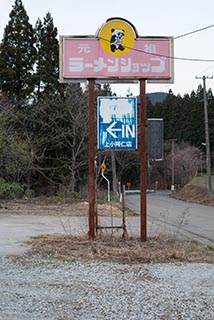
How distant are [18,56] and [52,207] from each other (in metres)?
16.8

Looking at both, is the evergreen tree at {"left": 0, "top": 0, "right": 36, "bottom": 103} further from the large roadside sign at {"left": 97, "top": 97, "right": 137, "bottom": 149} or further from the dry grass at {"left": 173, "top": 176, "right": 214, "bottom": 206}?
the large roadside sign at {"left": 97, "top": 97, "right": 137, "bottom": 149}

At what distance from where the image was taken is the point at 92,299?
505 centimetres

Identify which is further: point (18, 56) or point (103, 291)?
point (18, 56)

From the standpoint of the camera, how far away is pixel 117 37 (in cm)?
909

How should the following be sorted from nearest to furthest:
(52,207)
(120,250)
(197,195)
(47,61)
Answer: (120,250) < (52,207) < (47,61) < (197,195)

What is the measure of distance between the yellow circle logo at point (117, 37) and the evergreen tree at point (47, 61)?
25.7m

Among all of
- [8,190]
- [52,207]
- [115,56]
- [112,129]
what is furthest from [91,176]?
[8,190]

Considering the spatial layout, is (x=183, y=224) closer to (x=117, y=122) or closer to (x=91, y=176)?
(x=91, y=176)

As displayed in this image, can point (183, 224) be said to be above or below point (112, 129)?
below

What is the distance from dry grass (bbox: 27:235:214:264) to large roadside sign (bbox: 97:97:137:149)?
1935 millimetres

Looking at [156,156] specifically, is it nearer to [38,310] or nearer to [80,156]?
[38,310]

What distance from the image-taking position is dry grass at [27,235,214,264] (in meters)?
7.57

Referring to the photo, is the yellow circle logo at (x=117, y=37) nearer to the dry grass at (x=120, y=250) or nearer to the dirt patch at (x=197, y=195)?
the dry grass at (x=120, y=250)

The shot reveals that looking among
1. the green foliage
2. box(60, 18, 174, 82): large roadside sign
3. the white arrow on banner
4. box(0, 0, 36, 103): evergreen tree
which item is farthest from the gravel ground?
box(0, 0, 36, 103): evergreen tree
